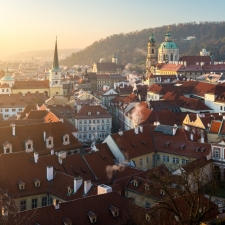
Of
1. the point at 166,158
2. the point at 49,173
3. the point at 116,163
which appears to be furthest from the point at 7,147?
the point at 166,158

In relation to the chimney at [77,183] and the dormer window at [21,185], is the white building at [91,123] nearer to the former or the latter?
the dormer window at [21,185]

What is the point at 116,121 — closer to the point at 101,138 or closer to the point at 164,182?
the point at 101,138

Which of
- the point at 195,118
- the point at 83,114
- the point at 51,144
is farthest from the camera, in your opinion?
the point at 83,114

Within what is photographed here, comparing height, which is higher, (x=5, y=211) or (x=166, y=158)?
(x=5, y=211)

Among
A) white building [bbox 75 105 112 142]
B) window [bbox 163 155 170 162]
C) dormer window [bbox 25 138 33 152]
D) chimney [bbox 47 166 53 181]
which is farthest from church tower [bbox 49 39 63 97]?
chimney [bbox 47 166 53 181]

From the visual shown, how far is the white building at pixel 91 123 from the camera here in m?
60.8

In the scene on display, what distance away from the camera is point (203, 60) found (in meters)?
128

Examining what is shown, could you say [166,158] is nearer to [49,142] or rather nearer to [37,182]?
[49,142]

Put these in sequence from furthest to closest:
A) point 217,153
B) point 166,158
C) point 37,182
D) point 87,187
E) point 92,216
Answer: point 166,158 → point 217,153 → point 37,182 → point 87,187 → point 92,216

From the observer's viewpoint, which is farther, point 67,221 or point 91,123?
point 91,123

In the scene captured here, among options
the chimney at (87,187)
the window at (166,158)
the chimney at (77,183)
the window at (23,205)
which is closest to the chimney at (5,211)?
the chimney at (87,187)

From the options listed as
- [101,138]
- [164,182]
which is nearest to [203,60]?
[101,138]

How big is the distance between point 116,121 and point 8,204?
46.8 m

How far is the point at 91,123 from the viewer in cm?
6134
